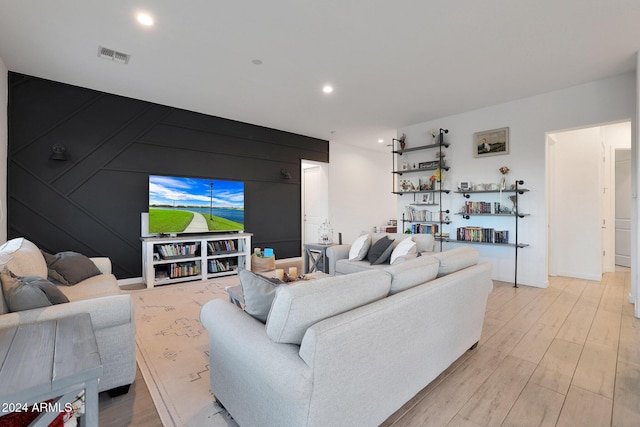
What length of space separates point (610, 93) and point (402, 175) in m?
3.12

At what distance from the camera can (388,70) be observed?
351cm

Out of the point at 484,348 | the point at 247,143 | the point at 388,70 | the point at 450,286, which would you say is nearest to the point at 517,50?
the point at 388,70

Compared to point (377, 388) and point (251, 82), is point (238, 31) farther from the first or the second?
point (377, 388)

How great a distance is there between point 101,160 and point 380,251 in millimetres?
4126

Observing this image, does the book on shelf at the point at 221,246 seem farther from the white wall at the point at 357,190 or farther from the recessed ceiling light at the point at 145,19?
the recessed ceiling light at the point at 145,19

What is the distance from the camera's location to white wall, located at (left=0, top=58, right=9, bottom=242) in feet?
11.0

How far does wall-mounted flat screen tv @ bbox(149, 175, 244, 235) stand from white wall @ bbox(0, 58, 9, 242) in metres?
1.50

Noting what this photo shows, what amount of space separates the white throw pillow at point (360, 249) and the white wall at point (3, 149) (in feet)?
13.6

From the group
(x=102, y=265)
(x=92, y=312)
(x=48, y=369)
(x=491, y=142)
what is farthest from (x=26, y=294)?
(x=491, y=142)

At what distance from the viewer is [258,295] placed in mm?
1494

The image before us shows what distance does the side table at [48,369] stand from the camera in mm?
946

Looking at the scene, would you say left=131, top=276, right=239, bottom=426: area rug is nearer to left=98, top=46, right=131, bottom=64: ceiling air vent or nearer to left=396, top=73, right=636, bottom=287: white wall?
left=98, top=46, right=131, bottom=64: ceiling air vent

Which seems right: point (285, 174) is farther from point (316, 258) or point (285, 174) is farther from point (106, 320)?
point (106, 320)

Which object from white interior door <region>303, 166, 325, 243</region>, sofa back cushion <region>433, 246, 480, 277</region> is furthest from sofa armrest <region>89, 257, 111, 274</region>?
white interior door <region>303, 166, 325, 243</region>
